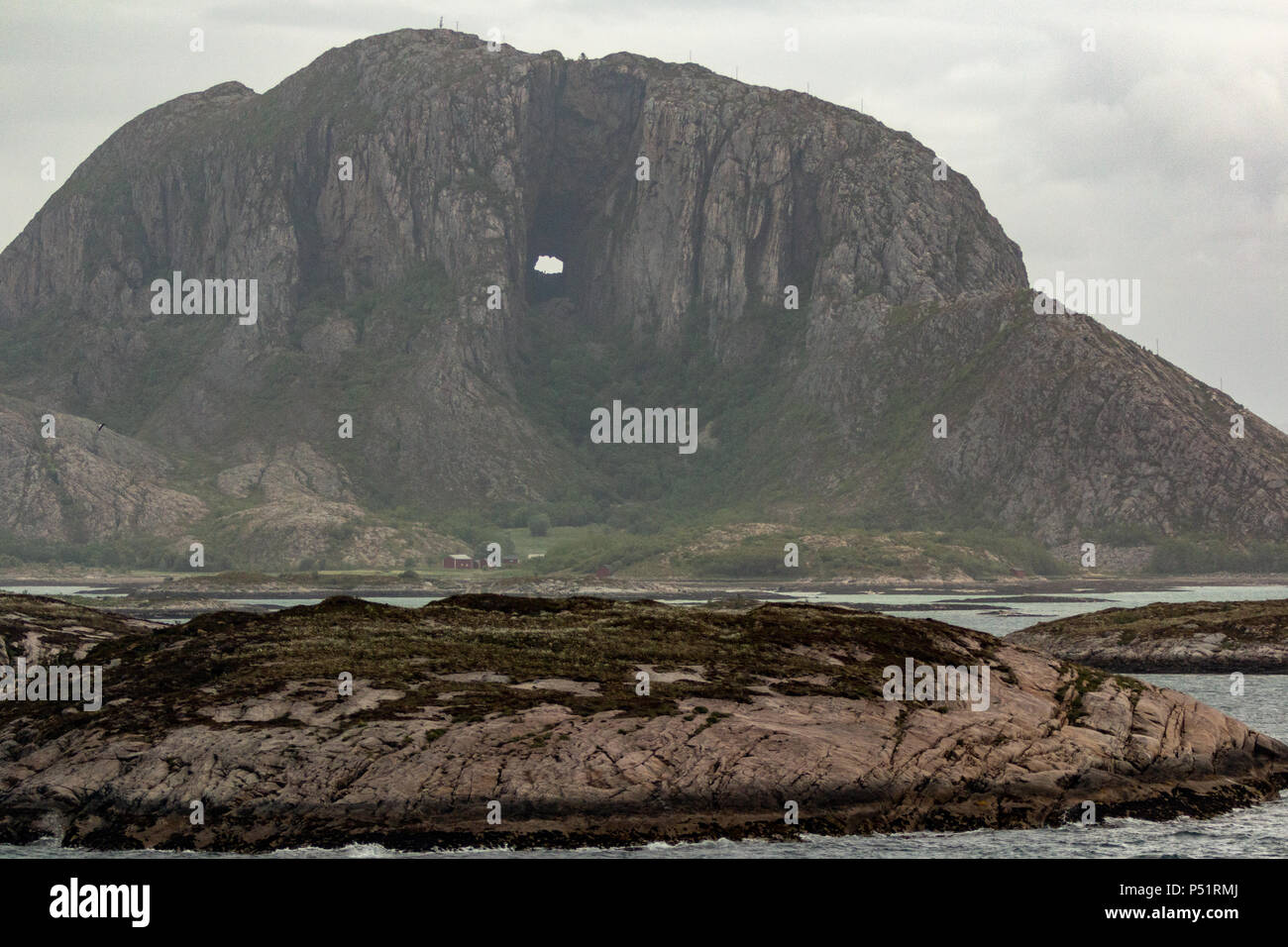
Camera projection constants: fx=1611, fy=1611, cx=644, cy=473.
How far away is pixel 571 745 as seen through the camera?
220ft

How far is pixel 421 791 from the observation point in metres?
64.0

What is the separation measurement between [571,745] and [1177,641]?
278 ft

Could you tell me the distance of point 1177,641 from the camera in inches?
5374

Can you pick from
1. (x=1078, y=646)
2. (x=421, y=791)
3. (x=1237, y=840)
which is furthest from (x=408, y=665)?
(x=1078, y=646)

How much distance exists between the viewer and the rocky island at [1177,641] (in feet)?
434

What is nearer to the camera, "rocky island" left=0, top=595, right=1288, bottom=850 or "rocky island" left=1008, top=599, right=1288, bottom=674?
"rocky island" left=0, top=595, right=1288, bottom=850

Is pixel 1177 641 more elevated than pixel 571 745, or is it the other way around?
pixel 571 745

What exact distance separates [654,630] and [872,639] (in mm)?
12343

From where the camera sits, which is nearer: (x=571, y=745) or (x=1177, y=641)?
(x=571, y=745)

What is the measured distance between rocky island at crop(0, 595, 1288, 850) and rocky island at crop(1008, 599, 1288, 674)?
162 feet

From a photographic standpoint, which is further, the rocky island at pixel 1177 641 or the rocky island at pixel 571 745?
the rocky island at pixel 1177 641

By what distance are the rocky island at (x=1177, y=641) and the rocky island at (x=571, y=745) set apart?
162 feet

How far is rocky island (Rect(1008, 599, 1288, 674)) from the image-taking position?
434ft
